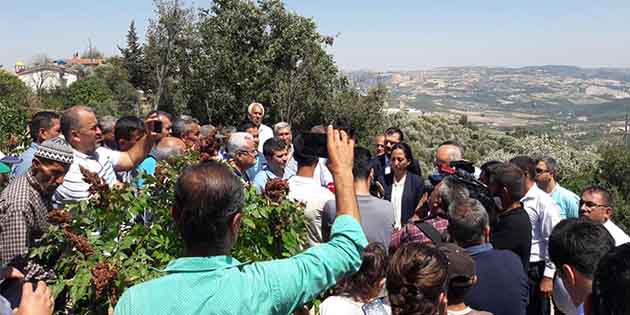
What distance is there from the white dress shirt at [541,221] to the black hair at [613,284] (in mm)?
3613

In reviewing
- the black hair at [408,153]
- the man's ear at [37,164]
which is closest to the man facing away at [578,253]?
the man's ear at [37,164]

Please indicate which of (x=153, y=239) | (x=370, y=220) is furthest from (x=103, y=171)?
(x=370, y=220)

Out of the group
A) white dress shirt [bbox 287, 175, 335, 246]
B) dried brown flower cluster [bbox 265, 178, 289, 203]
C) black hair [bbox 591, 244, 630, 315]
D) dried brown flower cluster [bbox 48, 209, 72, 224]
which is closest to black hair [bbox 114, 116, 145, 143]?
white dress shirt [bbox 287, 175, 335, 246]

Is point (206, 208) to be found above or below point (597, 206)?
above

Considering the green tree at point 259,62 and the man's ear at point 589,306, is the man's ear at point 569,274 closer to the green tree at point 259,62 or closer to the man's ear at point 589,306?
the man's ear at point 589,306

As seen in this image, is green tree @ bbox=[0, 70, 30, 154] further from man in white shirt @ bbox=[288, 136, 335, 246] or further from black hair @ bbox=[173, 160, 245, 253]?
black hair @ bbox=[173, 160, 245, 253]

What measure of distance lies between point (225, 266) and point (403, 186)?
15.7 ft

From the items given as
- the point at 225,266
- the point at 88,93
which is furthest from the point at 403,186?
the point at 88,93

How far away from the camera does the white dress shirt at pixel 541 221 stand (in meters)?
5.14

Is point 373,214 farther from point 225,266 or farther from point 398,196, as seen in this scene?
point 225,266

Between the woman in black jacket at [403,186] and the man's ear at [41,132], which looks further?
the woman in black jacket at [403,186]

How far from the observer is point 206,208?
73.3 inches

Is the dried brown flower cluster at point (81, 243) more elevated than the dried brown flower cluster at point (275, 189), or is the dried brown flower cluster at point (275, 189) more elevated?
the dried brown flower cluster at point (275, 189)

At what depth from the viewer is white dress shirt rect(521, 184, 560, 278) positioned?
5145 millimetres
